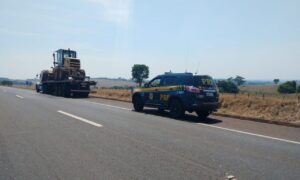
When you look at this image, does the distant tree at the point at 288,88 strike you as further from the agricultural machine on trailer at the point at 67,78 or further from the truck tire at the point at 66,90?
the truck tire at the point at 66,90

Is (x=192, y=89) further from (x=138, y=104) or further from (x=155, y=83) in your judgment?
(x=138, y=104)

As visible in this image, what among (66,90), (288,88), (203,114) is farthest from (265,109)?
(288,88)

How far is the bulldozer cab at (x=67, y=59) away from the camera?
2852cm

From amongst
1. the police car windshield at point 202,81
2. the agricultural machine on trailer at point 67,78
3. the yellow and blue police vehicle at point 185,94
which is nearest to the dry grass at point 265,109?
the yellow and blue police vehicle at point 185,94

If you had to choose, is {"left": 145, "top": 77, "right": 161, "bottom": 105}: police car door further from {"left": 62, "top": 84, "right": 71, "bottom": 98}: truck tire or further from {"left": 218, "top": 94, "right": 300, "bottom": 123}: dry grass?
{"left": 62, "top": 84, "right": 71, "bottom": 98}: truck tire

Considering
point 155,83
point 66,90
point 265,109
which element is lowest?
point 265,109

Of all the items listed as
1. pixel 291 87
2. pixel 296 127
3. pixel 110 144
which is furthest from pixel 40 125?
pixel 291 87

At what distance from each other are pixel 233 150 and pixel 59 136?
15.0 ft

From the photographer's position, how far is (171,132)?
29.1 feet

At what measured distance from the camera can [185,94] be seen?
488 inches

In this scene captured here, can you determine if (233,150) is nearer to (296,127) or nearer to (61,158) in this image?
(61,158)

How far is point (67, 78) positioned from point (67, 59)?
2.24m

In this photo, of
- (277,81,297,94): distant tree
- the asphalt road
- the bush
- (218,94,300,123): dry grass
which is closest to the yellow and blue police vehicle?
(218,94,300,123): dry grass

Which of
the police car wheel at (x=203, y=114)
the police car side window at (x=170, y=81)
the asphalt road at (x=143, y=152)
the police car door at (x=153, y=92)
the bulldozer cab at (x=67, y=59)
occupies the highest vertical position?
the bulldozer cab at (x=67, y=59)
